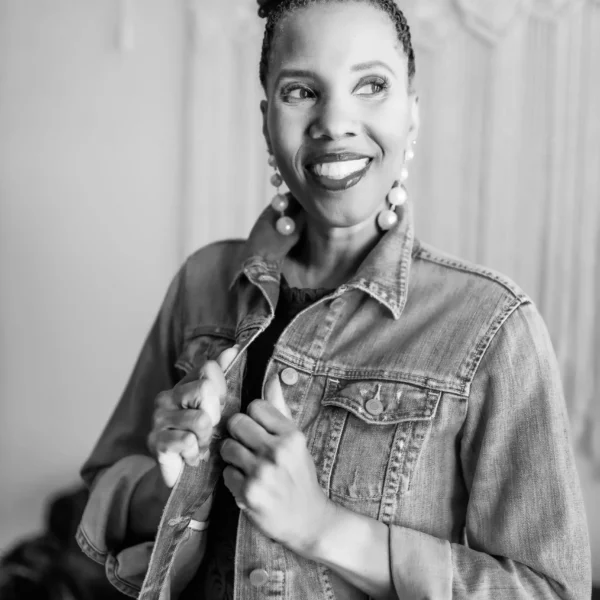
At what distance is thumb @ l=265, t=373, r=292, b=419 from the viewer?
0.92m

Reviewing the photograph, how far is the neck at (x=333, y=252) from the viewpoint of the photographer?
1043mm

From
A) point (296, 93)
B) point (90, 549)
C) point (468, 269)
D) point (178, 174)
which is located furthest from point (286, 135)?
point (178, 174)

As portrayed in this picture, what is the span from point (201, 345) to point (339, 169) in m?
0.34

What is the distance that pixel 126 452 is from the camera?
3.77 feet

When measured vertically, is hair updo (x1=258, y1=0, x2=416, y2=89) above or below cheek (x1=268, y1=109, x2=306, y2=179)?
above

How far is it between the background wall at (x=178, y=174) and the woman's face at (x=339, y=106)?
108 cm

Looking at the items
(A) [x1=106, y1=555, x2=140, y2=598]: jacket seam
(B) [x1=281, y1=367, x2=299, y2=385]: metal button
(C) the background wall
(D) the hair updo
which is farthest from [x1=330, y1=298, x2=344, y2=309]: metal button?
(C) the background wall

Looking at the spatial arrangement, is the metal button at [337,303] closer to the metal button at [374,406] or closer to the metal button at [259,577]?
the metal button at [374,406]

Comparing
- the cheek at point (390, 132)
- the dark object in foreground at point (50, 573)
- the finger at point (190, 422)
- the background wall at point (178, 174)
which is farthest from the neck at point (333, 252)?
the dark object in foreground at point (50, 573)

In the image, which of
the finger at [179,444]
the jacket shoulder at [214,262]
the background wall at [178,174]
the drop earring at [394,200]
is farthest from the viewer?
the background wall at [178,174]

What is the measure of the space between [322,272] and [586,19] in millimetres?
1247

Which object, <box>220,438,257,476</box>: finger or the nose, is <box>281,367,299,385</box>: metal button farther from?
the nose

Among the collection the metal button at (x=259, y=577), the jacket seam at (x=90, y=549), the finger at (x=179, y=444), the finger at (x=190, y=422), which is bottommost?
the jacket seam at (x=90, y=549)

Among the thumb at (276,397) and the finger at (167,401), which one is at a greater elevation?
the finger at (167,401)
